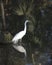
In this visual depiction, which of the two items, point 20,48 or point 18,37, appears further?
point 18,37

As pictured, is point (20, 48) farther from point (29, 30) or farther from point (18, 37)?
point (29, 30)

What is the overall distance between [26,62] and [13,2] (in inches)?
312

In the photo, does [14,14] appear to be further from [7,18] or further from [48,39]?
[48,39]

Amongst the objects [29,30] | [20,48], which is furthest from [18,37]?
[29,30]

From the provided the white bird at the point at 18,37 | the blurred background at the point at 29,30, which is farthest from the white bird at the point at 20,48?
the white bird at the point at 18,37

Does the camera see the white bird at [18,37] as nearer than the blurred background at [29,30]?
No

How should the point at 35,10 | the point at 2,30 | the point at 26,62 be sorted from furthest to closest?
the point at 35,10 → the point at 2,30 → the point at 26,62

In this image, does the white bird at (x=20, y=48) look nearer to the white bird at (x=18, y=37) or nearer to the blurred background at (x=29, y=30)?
the blurred background at (x=29, y=30)

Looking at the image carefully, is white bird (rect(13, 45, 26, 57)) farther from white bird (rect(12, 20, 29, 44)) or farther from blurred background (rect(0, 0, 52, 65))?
white bird (rect(12, 20, 29, 44))

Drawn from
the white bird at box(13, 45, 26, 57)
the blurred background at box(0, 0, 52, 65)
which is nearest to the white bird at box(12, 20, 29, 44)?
the blurred background at box(0, 0, 52, 65)

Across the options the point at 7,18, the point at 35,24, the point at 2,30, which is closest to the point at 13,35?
the point at 2,30

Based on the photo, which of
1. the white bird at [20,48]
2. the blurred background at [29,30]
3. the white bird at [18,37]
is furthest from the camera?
the white bird at [18,37]

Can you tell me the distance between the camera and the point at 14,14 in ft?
50.4

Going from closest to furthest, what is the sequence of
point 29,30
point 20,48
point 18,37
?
1. point 20,48
2. point 18,37
3. point 29,30
